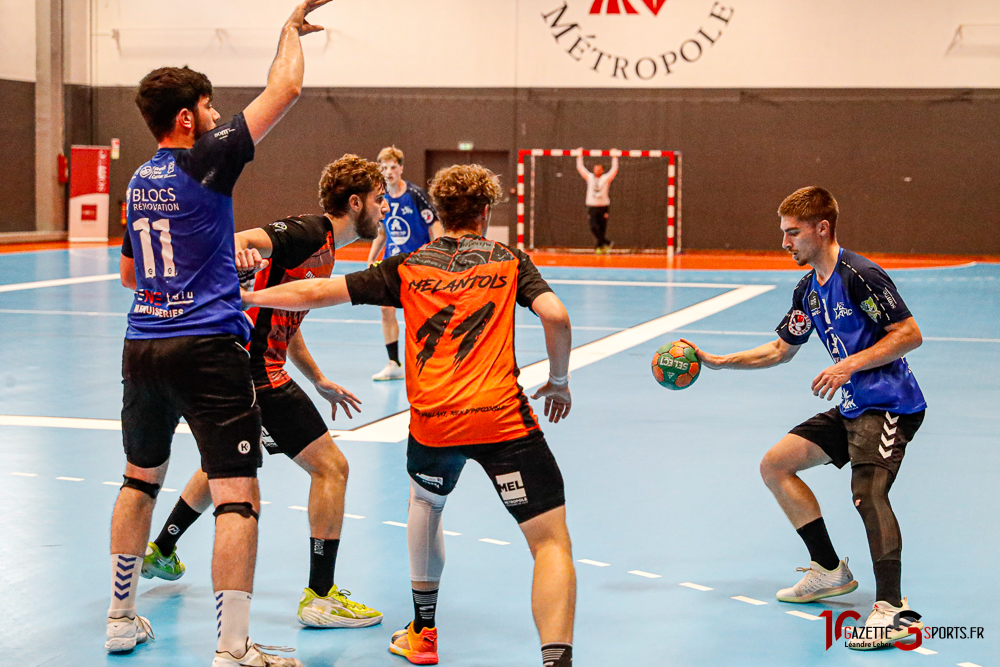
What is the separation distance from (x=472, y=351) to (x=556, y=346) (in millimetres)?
295

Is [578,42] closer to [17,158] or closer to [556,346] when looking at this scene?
[17,158]

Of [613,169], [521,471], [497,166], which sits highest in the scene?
[497,166]

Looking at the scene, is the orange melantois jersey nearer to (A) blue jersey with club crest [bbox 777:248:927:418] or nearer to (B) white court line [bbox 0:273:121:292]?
(A) blue jersey with club crest [bbox 777:248:927:418]

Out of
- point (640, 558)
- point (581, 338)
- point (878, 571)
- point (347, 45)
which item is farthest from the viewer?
point (347, 45)

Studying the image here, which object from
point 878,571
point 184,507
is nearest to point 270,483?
point 184,507

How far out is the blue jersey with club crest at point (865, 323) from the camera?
4.56 meters

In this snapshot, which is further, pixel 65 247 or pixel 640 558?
pixel 65 247

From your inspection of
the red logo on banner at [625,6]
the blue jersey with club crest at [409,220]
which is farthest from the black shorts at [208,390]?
the red logo on banner at [625,6]

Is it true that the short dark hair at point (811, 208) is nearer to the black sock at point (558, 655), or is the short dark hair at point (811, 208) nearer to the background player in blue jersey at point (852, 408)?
the background player in blue jersey at point (852, 408)

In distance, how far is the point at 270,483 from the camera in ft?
21.6

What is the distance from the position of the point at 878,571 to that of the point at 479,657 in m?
1.60

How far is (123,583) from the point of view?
410 cm

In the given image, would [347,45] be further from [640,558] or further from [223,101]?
[640,558]

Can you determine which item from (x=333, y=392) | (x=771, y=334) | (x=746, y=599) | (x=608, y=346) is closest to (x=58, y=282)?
(x=608, y=346)
